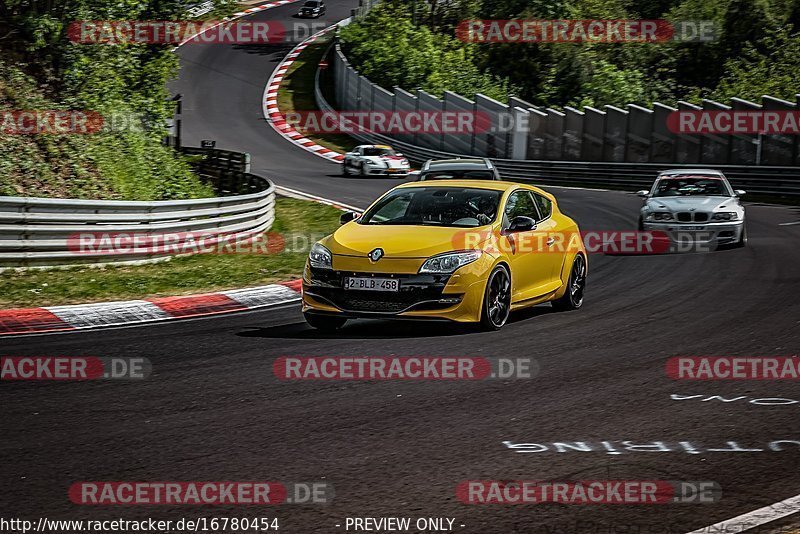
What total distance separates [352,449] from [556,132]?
39.5 m

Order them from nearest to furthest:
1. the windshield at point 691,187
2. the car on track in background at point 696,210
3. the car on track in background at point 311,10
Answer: the car on track in background at point 696,210 → the windshield at point 691,187 → the car on track in background at point 311,10

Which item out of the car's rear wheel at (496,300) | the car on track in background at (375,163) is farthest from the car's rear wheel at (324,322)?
the car on track in background at (375,163)

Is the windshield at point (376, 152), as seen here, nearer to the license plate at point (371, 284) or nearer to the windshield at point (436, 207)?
the windshield at point (436, 207)

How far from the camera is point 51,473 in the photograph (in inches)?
229

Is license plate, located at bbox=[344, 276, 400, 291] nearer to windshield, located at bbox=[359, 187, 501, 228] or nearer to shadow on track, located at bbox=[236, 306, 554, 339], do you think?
shadow on track, located at bbox=[236, 306, 554, 339]

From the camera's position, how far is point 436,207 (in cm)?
1159

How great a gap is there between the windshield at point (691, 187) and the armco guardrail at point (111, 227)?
25.9 feet

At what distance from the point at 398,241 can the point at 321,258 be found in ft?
2.53

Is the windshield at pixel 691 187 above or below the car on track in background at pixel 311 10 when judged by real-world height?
below

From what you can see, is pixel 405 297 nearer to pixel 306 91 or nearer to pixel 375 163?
pixel 375 163

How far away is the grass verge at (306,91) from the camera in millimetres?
55781

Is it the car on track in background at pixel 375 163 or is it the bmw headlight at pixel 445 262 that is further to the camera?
the car on track in background at pixel 375 163

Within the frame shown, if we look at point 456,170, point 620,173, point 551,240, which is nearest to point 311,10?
point 620,173

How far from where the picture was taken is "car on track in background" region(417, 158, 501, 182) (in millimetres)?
22656
